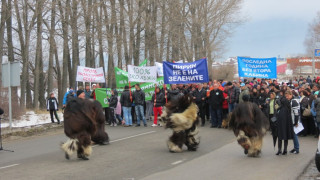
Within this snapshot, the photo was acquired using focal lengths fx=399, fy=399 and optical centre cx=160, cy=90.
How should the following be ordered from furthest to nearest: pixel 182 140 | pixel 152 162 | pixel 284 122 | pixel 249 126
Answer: pixel 182 140, pixel 284 122, pixel 249 126, pixel 152 162

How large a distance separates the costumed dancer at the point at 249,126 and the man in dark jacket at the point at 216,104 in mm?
5890

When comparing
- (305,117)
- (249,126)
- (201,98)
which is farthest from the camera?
(201,98)

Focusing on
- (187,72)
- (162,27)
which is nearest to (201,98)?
(187,72)

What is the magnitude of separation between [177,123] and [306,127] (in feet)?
19.3

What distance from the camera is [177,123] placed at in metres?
10.0

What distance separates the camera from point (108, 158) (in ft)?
32.3

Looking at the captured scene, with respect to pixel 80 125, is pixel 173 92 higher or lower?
higher

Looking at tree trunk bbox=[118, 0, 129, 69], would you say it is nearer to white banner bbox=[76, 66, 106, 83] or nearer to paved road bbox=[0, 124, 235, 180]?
white banner bbox=[76, 66, 106, 83]

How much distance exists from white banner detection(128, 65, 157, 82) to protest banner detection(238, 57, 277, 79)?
14.8ft

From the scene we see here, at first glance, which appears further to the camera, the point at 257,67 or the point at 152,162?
the point at 257,67

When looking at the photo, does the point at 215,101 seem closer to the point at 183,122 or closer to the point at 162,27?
the point at 183,122

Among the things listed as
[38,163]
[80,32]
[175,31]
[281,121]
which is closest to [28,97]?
[80,32]

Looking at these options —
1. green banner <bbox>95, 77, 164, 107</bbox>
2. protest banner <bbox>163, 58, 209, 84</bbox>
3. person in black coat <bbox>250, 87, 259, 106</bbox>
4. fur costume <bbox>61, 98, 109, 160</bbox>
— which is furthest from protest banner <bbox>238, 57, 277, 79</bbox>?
fur costume <bbox>61, 98, 109, 160</bbox>

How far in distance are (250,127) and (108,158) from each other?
353 centimetres
